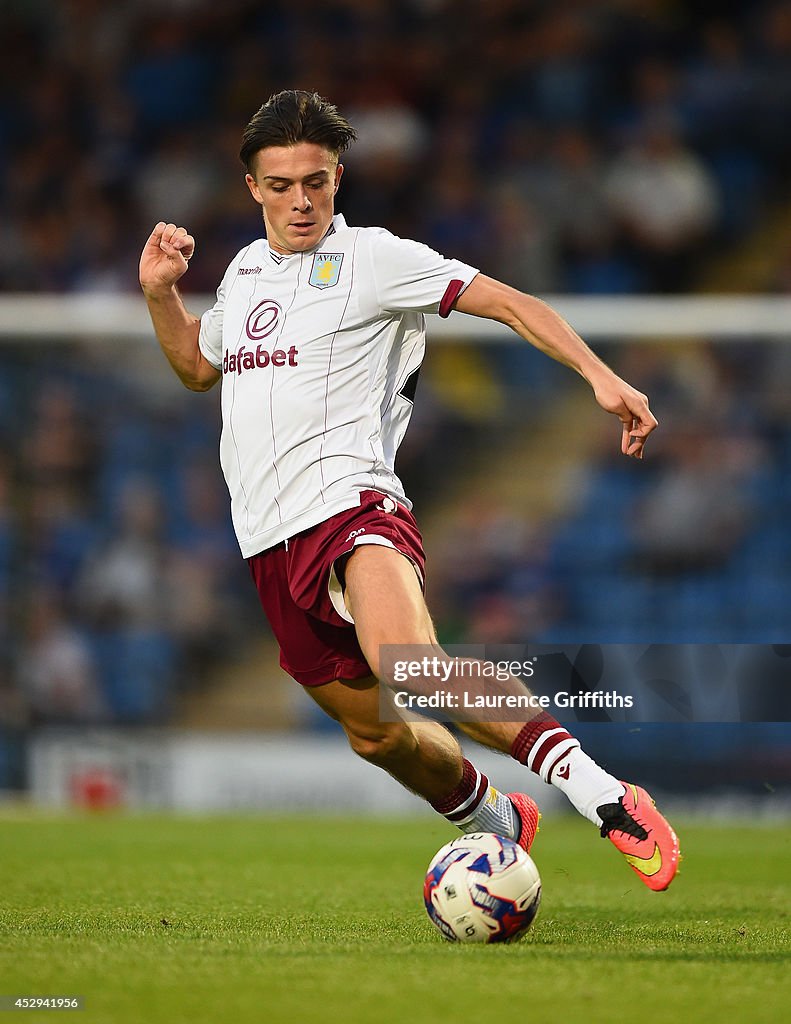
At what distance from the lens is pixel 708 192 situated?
12.1 meters

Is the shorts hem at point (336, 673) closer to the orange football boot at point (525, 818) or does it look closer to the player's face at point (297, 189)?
the orange football boot at point (525, 818)

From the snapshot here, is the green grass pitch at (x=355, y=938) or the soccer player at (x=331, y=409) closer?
the green grass pitch at (x=355, y=938)

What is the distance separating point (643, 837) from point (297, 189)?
2.16 metres

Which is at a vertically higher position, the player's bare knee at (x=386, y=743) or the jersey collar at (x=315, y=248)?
the jersey collar at (x=315, y=248)

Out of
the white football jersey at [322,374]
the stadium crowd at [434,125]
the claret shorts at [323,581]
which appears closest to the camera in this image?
the claret shorts at [323,581]

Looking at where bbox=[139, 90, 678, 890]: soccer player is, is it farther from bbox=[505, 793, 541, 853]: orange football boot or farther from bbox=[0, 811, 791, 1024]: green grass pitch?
bbox=[0, 811, 791, 1024]: green grass pitch

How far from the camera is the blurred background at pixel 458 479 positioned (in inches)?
382

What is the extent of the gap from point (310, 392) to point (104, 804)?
5.84 meters

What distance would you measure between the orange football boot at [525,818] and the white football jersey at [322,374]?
3.80 ft

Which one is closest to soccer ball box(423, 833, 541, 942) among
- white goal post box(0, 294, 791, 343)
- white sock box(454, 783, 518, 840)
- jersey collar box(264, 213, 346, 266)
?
white sock box(454, 783, 518, 840)

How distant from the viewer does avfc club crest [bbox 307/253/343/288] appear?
4598mm

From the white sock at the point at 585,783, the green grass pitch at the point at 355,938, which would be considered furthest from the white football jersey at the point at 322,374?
the green grass pitch at the point at 355,938

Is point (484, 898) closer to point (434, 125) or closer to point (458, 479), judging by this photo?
point (458, 479)

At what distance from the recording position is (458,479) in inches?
400
